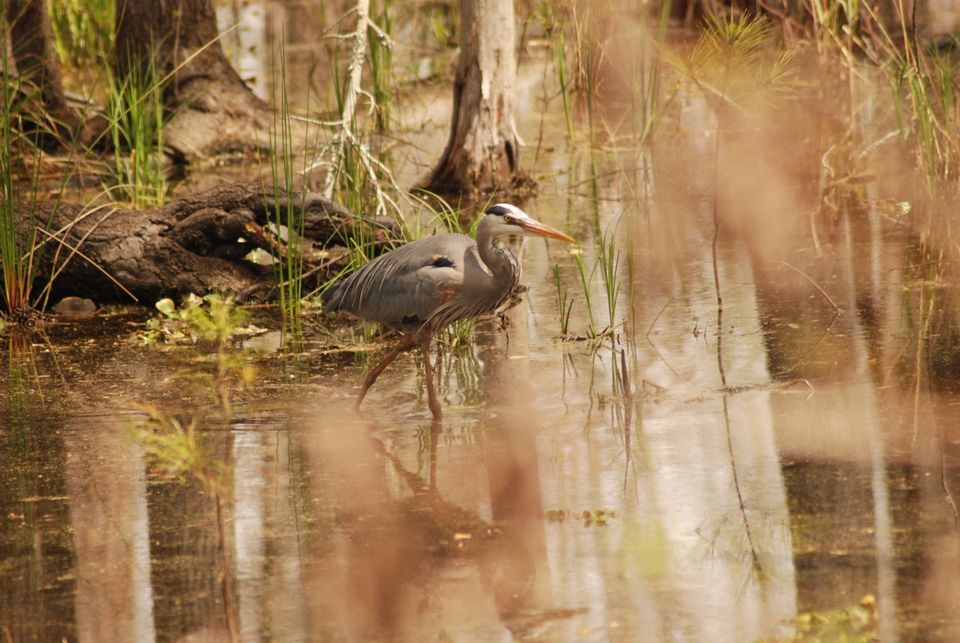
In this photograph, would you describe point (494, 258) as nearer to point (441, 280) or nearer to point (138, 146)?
point (441, 280)

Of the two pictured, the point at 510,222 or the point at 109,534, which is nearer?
the point at 109,534

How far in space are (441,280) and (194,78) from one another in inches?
255

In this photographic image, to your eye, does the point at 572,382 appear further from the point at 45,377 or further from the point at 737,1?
the point at 737,1

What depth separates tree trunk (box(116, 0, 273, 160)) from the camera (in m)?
11.2

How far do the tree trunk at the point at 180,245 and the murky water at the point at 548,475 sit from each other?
0.90 feet

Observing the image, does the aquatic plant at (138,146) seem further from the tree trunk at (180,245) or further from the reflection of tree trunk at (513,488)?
the reflection of tree trunk at (513,488)

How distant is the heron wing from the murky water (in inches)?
15.5

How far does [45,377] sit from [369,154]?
2565 mm

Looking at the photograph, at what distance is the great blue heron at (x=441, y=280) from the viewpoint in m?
6.13

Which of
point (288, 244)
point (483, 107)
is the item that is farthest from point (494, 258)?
point (483, 107)

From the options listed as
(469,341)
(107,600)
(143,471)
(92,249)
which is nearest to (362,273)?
(469,341)

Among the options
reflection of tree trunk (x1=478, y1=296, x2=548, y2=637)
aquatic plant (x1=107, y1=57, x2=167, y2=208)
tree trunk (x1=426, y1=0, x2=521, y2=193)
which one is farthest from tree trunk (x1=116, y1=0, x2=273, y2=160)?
reflection of tree trunk (x1=478, y1=296, x2=548, y2=637)

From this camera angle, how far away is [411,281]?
6.21m

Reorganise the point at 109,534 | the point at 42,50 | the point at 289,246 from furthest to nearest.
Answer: the point at 42,50 < the point at 289,246 < the point at 109,534
